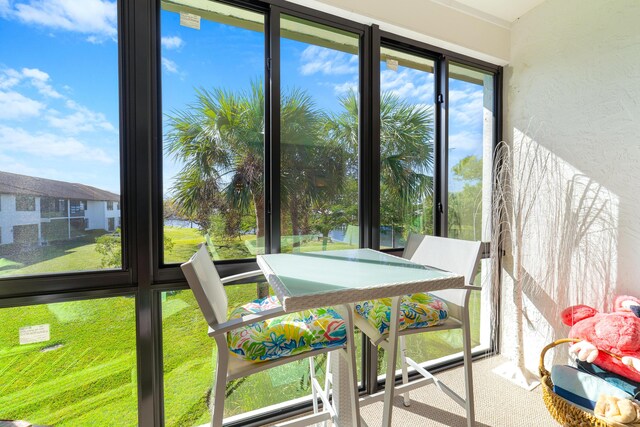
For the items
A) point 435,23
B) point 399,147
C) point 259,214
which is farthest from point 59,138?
point 435,23

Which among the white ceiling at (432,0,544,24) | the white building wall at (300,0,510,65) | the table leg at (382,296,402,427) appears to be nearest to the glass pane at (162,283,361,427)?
the table leg at (382,296,402,427)

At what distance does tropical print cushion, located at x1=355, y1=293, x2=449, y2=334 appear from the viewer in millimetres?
1294

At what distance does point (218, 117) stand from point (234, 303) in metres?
1.04

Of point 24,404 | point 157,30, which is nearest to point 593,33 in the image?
point 157,30

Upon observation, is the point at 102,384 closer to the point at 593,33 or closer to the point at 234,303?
the point at 234,303

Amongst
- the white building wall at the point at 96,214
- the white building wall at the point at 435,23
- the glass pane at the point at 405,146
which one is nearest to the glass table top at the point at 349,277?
the glass pane at the point at 405,146

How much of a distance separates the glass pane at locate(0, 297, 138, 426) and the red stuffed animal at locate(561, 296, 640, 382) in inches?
91.7

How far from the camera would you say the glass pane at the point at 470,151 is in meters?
2.24

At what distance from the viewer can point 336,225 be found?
1854 millimetres

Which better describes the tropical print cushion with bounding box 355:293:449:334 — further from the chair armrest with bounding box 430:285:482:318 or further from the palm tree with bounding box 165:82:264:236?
the palm tree with bounding box 165:82:264:236

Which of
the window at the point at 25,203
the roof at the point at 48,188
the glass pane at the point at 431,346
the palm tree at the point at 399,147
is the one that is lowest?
the glass pane at the point at 431,346

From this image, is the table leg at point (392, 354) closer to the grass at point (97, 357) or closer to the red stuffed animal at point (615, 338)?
the grass at point (97, 357)

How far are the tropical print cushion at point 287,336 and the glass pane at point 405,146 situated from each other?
37.6 inches

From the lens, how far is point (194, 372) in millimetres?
1576
